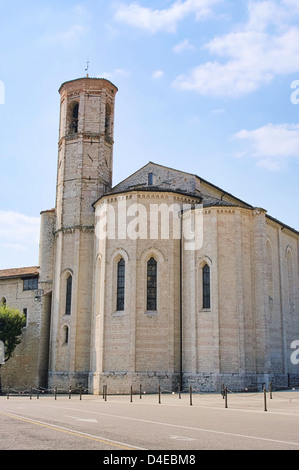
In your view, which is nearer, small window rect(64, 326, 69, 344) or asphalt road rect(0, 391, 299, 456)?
asphalt road rect(0, 391, 299, 456)

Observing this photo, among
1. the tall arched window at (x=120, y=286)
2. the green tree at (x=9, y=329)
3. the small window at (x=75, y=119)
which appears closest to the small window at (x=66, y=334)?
the green tree at (x=9, y=329)

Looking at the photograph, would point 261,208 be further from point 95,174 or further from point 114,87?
point 114,87

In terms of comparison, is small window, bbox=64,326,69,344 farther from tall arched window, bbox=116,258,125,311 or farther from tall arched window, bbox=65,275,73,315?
tall arched window, bbox=116,258,125,311

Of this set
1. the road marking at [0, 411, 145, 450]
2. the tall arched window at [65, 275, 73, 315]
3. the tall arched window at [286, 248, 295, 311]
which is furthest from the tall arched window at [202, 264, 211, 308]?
the road marking at [0, 411, 145, 450]

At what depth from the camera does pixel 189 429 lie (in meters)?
11.0

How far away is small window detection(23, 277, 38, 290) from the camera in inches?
1591

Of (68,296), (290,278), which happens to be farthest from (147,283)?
(290,278)

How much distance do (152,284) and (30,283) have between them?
42.3ft

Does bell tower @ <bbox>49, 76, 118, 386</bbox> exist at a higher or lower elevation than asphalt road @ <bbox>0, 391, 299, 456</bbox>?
higher

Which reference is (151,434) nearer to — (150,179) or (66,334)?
(66,334)

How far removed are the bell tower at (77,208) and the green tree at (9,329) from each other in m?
3.16

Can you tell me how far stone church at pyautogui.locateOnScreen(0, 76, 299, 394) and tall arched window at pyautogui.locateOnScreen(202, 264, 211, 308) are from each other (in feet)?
0.24

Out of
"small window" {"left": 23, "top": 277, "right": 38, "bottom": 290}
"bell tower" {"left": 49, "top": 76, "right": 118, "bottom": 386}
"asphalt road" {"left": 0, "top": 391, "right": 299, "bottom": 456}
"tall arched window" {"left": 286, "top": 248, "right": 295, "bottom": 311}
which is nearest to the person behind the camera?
"asphalt road" {"left": 0, "top": 391, "right": 299, "bottom": 456}

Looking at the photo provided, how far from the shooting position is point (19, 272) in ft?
138
